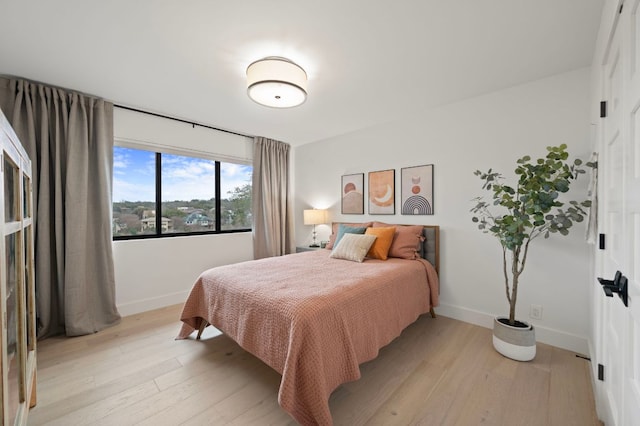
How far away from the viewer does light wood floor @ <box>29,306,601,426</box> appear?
149cm

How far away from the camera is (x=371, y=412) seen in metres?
1.52

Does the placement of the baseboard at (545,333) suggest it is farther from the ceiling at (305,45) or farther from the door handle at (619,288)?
the ceiling at (305,45)

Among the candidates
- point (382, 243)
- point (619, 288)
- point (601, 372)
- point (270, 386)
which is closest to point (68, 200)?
point (270, 386)

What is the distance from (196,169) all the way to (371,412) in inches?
135

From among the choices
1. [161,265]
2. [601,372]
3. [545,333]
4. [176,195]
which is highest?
[176,195]

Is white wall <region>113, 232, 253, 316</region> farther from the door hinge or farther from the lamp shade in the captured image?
the door hinge

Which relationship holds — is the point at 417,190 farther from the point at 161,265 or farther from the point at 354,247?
the point at 161,265

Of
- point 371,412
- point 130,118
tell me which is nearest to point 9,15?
point 130,118

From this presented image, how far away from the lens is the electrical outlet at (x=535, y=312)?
7.52 ft

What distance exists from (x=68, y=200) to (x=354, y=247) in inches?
110

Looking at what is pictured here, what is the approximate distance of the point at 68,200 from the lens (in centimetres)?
245

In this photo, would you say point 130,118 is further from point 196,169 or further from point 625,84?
point 625,84

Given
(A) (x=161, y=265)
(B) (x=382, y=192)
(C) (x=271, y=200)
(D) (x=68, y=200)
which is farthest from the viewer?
(C) (x=271, y=200)

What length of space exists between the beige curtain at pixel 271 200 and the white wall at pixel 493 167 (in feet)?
4.66
